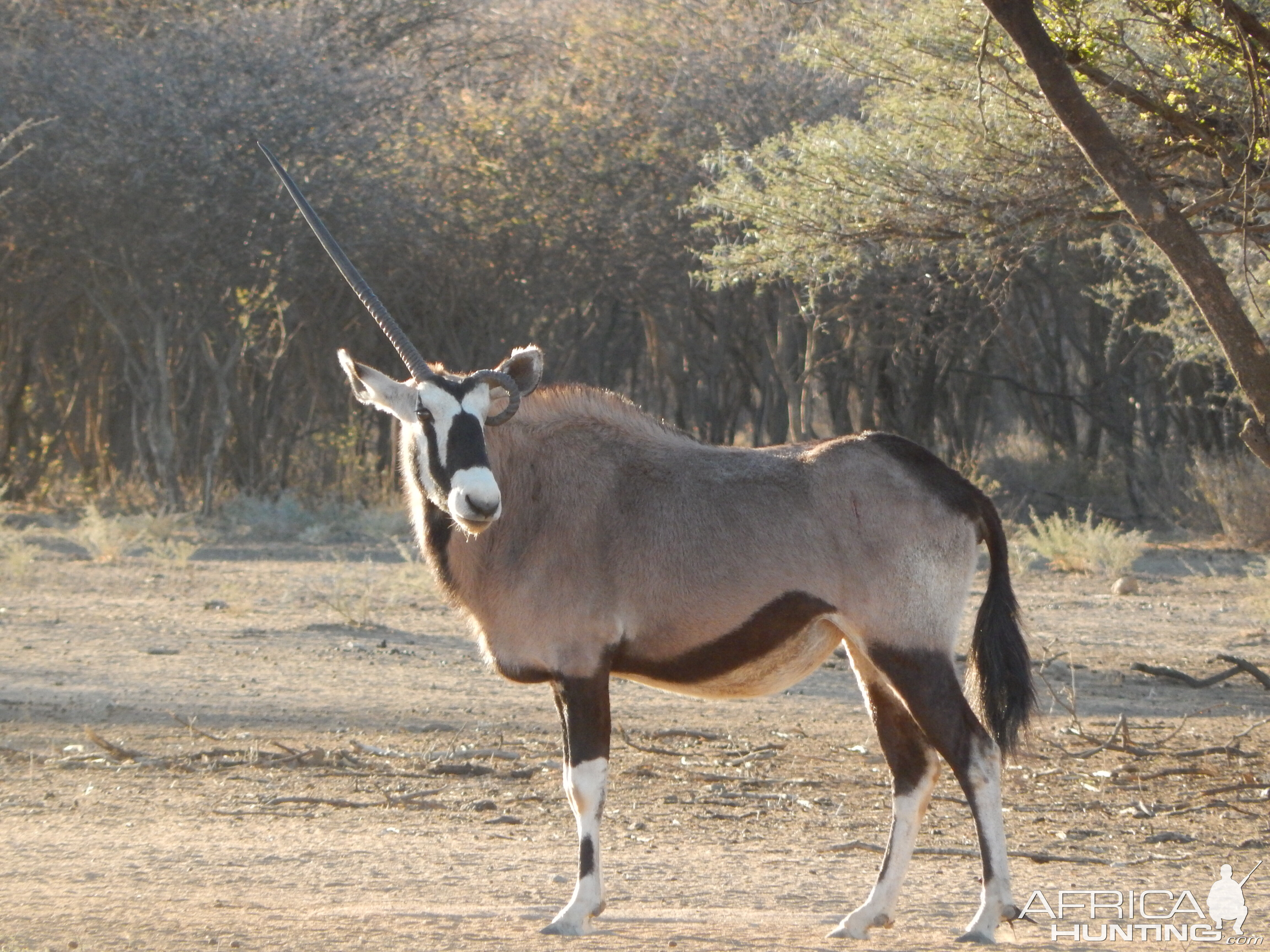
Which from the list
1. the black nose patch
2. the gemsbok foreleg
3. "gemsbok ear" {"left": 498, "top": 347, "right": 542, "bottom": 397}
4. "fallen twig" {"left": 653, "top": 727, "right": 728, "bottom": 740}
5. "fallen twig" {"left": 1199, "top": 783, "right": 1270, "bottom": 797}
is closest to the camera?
the black nose patch

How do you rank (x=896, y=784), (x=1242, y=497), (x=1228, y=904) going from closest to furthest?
(x=896, y=784), (x=1228, y=904), (x=1242, y=497)

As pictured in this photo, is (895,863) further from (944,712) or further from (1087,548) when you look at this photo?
(1087,548)

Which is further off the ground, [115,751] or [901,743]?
[901,743]

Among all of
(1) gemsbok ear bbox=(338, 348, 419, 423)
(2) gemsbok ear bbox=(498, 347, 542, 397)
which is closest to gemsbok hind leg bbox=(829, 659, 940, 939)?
(2) gemsbok ear bbox=(498, 347, 542, 397)

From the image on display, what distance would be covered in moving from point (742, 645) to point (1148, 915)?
1.82 meters

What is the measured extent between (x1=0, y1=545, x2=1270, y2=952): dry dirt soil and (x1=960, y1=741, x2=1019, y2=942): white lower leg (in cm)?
18

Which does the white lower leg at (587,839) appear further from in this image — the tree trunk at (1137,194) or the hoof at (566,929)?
the tree trunk at (1137,194)

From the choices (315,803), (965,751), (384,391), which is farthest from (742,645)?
(315,803)

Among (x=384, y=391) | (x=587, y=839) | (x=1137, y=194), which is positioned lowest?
(x=587, y=839)

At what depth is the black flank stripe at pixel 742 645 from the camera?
5.21 meters

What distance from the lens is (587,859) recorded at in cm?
512

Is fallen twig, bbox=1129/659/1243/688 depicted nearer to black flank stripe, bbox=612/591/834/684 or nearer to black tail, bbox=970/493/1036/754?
black tail, bbox=970/493/1036/754

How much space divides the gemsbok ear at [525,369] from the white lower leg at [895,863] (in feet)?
6.36

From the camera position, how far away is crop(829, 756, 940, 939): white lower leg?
514 cm
